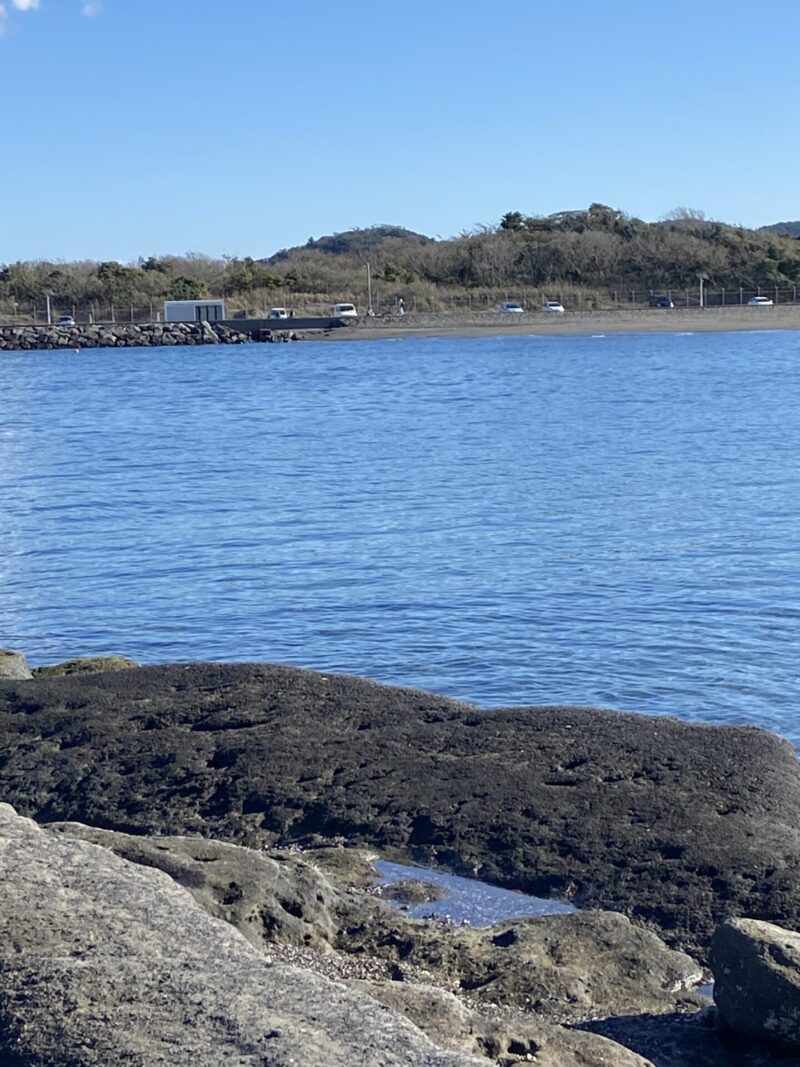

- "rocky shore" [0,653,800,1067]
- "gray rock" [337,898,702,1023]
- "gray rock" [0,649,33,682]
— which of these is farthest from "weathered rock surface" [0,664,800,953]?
"gray rock" [0,649,33,682]

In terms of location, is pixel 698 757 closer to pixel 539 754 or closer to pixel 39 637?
pixel 539 754

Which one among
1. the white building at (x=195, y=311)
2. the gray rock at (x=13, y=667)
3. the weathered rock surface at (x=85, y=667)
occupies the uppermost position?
the white building at (x=195, y=311)

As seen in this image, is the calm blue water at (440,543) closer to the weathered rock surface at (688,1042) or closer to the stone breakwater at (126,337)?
the weathered rock surface at (688,1042)

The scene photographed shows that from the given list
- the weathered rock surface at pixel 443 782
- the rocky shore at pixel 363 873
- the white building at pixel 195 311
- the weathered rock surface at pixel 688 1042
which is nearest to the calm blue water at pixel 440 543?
the weathered rock surface at pixel 443 782

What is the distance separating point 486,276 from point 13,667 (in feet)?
372

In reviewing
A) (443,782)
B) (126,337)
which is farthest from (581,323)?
(443,782)

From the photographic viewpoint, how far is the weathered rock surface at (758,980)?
18.3 ft

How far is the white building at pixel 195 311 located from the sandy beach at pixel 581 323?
1153 centimetres

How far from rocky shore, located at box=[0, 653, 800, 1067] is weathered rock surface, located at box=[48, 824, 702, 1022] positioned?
0.02 m

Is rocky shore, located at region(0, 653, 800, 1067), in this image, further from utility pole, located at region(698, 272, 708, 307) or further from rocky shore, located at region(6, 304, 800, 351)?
utility pole, located at region(698, 272, 708, 307)

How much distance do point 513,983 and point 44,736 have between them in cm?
508

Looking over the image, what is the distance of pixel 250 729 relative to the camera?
10.6 m

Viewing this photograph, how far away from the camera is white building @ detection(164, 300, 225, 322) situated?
111m

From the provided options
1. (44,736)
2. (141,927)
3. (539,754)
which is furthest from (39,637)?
(141,927)
